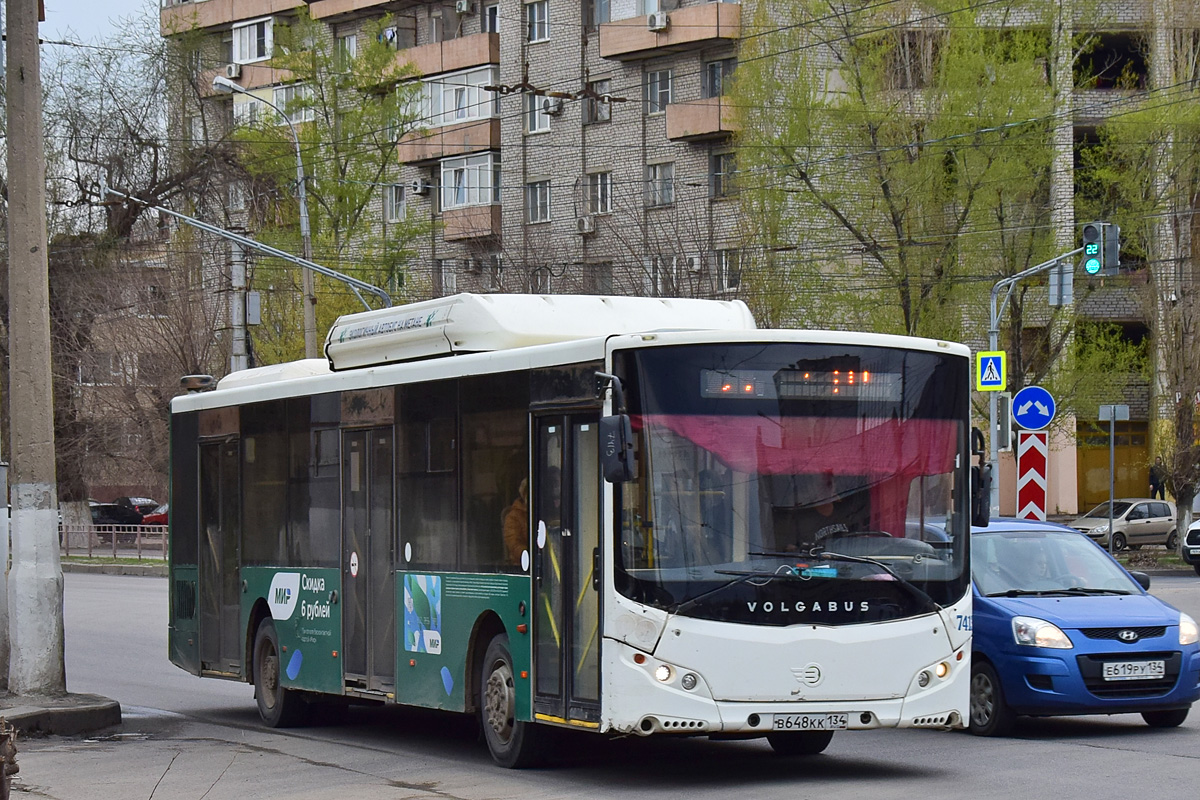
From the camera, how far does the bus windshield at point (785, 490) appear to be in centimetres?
1067

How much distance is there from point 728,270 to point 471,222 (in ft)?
51.6

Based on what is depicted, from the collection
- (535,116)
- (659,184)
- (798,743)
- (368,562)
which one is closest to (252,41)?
(535,116)

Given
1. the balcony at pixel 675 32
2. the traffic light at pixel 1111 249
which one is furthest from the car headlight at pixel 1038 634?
the balcony at pixel 675 32

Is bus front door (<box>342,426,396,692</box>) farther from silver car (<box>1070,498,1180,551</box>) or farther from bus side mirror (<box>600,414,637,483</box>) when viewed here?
silver car (<box>1070,498,1180,551</box>)

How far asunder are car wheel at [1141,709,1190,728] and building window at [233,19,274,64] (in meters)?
55.9

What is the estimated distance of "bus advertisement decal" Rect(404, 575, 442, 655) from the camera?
41.4 feet

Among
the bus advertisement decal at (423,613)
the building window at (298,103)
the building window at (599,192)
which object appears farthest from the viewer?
the building window at (599,192)

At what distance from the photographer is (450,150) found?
58.9m

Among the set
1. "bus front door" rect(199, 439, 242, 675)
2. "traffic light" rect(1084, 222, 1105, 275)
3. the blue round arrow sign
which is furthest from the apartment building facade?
"bus front door" rect(199, 439, 242, 675)

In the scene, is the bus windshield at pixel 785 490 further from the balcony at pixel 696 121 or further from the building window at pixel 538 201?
the building window at pixel 538 201

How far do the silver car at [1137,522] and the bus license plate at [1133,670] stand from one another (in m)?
35.6

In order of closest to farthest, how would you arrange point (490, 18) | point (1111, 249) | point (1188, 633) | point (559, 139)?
point (1188, 633) → point (1111, 249) → point (559, 139) → point (490, 18)

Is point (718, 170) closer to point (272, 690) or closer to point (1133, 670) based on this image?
point (272, 690)

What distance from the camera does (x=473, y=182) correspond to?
58.1 m
